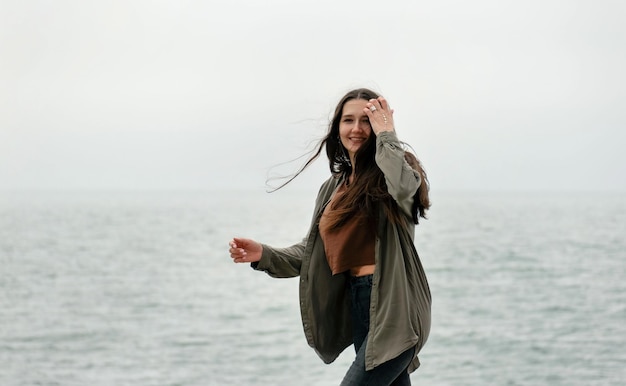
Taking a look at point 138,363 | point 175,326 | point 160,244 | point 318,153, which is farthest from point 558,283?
point 318,153

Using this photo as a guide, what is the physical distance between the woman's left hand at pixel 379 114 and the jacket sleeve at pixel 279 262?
680mm

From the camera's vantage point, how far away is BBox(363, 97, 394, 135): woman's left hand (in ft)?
10.2

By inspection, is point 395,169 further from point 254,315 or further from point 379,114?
point 254,315

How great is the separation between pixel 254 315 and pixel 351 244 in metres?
24.6

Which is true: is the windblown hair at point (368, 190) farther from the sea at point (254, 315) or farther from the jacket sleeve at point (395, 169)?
the sea at point (254, 315)

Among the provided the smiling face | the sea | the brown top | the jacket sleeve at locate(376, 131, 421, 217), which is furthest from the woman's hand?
the sea

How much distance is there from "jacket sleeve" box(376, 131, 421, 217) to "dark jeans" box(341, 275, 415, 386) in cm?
40

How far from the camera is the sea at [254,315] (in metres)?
19.8

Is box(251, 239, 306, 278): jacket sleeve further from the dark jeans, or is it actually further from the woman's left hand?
the woman's left hand

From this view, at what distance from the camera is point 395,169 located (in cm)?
298

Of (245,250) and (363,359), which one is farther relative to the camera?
(245,250)

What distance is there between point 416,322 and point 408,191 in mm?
502

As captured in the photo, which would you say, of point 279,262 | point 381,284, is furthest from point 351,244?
point 279,262

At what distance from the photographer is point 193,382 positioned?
18.7 m
